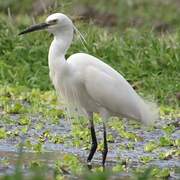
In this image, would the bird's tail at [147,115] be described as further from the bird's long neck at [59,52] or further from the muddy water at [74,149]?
the bird's long neck at [59,52]

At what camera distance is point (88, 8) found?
19.8 m

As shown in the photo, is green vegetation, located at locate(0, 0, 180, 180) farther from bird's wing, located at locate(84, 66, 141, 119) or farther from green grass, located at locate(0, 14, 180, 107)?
bird's wing, located at locate(84, 66, 141, 119)

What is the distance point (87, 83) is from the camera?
8164mm

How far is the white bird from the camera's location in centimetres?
815

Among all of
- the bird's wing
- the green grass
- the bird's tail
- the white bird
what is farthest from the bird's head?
the green grass

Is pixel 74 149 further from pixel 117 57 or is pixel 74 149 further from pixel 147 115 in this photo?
pixel 117 57

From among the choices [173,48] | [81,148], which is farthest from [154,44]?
[81,148]

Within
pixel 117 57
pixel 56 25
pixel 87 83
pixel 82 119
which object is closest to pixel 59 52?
pixel 56 25

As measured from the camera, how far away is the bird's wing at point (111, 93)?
26.8ft

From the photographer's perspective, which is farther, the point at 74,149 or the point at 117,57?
the point at 117,57

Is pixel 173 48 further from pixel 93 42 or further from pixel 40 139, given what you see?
pixel 40 139

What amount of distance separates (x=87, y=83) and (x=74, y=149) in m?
0.70

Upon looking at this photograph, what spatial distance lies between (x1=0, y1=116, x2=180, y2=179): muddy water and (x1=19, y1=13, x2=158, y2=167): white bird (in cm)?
23

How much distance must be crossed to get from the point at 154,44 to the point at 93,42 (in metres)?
0.98
